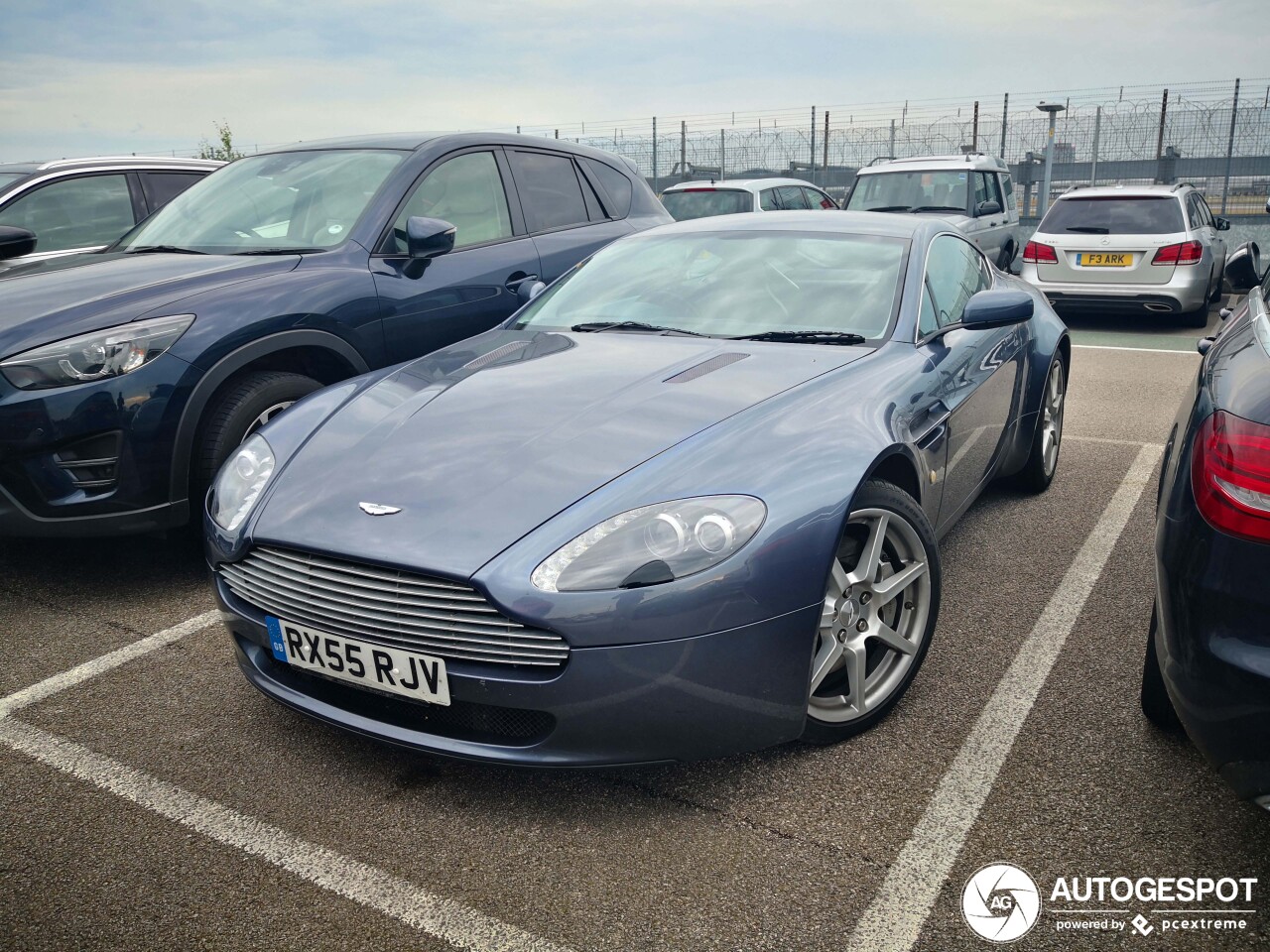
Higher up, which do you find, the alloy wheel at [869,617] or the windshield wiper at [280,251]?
the windshield wiper at [280,251]

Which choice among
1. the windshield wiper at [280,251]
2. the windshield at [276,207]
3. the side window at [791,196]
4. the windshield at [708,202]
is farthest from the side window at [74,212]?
the side window at [791,196]

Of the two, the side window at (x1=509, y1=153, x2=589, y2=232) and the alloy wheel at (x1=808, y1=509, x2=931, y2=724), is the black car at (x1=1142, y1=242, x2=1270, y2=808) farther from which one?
the side window at (x1=509, y1=153, x2=589, y2=232)

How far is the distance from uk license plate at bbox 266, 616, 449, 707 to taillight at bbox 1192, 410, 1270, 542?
1585 mm

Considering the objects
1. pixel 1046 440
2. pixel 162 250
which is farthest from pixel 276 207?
pixel 1046 440

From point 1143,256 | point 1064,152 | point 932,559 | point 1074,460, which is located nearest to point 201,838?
point 932,559

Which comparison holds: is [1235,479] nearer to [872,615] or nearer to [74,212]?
[872,615]

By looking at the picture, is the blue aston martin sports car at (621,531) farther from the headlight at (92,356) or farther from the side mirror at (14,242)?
the side mirror at (14,242)

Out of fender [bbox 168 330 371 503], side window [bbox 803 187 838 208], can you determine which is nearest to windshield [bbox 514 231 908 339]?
fender [bbox 168 330 371 503]

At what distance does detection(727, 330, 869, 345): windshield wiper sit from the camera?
3.20 m

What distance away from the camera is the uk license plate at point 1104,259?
9.70 meters

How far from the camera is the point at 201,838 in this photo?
2281 millimetres

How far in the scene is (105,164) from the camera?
20.8 ft

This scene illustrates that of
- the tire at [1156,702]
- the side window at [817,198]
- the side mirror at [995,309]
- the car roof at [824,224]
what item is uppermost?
the car roof at [824,224]

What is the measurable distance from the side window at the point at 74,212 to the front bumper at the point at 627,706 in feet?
16.8
